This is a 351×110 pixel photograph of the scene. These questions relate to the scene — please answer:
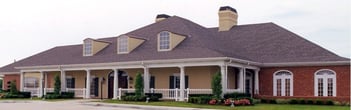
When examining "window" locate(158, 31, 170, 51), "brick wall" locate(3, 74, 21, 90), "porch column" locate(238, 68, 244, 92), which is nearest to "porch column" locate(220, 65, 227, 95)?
"porch column" locate(238, 68, 244, 92)

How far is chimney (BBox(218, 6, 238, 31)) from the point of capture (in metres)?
36.7

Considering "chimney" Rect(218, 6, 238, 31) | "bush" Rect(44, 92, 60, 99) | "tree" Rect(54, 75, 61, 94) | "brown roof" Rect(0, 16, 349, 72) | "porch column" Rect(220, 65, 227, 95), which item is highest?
"chimney" Rect(218, 6, 238, 31)

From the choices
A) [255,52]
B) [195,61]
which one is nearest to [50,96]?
[195,61]

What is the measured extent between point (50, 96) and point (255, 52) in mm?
14436

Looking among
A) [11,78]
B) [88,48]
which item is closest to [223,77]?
[88,48]

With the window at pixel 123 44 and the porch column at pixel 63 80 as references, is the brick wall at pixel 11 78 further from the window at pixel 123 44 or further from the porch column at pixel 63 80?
the window at pixel 123 44

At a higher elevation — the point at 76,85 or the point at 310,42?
the point at 310,42

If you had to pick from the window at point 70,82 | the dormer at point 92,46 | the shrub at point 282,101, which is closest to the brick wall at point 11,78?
the window at point 70,82

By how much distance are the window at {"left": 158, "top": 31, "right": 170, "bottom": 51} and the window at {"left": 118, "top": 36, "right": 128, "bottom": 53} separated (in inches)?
115

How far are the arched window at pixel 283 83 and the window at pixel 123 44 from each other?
10299 mm

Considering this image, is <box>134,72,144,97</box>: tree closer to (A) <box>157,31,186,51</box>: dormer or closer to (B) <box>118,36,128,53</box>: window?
(A) <box>157,31,186,51</box>: dormer

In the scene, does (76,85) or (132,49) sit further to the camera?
(76,85)

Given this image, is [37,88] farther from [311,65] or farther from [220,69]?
[311,65]

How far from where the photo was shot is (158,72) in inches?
1261
